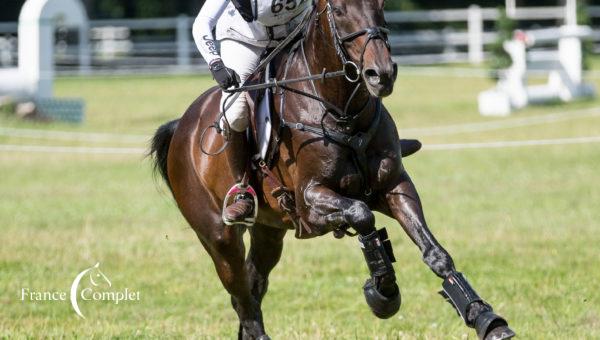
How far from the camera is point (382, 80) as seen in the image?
497cm

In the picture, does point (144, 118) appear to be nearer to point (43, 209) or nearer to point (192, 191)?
point (43, 209)

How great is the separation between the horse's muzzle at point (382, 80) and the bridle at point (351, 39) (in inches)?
5.5

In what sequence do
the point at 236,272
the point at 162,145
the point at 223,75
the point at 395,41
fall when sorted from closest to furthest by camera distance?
1. the point at 223,75
2. the point at 236,272
3. the point at 162,145
4. the point at 395,41

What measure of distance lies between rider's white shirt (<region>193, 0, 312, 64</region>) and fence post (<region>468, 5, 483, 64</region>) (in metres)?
30.0

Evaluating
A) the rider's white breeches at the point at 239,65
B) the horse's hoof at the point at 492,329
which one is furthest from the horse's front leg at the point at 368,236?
the rider's white breeches at the point at 239,65

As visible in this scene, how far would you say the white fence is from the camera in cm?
3578

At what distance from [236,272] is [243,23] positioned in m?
1.56

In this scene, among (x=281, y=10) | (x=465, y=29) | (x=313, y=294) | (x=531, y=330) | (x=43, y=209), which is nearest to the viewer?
(x=281, y=10)

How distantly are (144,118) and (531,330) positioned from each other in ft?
59.0

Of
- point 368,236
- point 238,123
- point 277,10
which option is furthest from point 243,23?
point 368,236

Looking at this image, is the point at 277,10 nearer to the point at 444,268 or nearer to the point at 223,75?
the point at 223,75

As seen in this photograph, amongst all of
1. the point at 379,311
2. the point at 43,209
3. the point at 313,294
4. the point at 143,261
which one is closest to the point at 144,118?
the point at 43,209

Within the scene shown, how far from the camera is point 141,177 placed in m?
16.0
